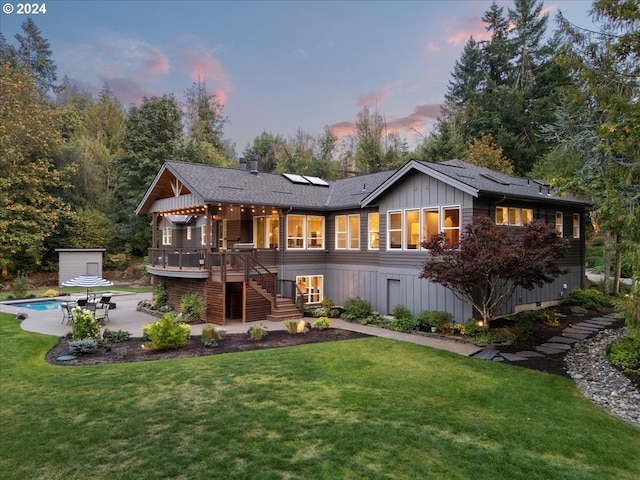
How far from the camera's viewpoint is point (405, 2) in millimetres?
22734

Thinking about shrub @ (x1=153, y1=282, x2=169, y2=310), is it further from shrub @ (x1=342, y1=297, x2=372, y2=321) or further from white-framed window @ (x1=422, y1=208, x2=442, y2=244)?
white-framed window @ (x1=422, y1=208, x2=442, y2=244)

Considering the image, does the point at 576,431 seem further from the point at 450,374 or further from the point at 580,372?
the point at 580,372

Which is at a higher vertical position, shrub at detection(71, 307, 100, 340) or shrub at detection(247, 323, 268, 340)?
shrub at detection(71, 307, 100, 340)

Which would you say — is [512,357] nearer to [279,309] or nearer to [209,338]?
[209,338]

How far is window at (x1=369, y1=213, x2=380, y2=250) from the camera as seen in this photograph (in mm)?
16075

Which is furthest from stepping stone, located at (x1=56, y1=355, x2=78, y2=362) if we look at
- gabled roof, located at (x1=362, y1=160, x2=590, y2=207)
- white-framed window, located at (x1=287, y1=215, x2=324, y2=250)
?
gabled roof, located at (x1=362, y1=160, x2=590, y2=207)

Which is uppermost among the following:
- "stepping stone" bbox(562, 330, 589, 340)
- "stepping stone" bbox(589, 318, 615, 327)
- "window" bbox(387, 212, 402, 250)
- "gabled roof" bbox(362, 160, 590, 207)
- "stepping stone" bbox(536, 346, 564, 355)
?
"gabled roof" bbox(362, 160, 590, 207)

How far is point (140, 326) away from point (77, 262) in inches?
708

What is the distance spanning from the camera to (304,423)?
5.92m

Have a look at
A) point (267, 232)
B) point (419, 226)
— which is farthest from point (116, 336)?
point (419, 226)

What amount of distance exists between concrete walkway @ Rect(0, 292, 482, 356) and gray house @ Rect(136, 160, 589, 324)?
132cm

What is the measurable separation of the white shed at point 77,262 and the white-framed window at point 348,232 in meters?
20.2

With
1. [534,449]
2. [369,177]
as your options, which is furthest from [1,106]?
[534,449]

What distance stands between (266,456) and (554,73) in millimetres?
42415
